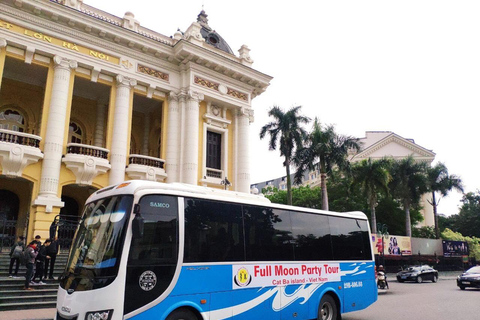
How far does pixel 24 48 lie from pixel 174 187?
50.9 feet

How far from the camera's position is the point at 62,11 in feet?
61.1

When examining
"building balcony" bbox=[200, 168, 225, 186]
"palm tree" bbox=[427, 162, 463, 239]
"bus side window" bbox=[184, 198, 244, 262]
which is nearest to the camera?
"bus side window" bbox=[184, 198, 244, 262]

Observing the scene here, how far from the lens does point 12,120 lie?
69.8ft

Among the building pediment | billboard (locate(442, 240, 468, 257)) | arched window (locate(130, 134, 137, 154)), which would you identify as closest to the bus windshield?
arched window (locate(130, 134, 137, 154))

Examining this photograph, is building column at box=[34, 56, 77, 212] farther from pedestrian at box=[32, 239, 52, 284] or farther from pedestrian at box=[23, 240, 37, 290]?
pedestrian at box=[23, 240, 37, 290]

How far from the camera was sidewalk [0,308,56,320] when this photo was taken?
9.26 m

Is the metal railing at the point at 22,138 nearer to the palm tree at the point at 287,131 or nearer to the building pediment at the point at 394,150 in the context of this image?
the palm tree at the point at 287,131

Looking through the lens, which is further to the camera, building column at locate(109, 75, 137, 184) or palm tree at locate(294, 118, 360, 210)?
palm tree at locate(294, 118, 360, 210)

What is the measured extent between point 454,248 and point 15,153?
41502mm

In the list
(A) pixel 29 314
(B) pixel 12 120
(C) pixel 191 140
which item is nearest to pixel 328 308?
(A) pixel 29 314

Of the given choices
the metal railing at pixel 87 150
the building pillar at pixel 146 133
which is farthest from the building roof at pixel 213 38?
the metal railing at pixel 87 150

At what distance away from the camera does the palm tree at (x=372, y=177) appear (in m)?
34.5

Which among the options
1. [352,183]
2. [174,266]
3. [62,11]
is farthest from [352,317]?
[352,183]

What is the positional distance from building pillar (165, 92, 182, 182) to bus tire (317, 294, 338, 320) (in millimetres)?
13857
